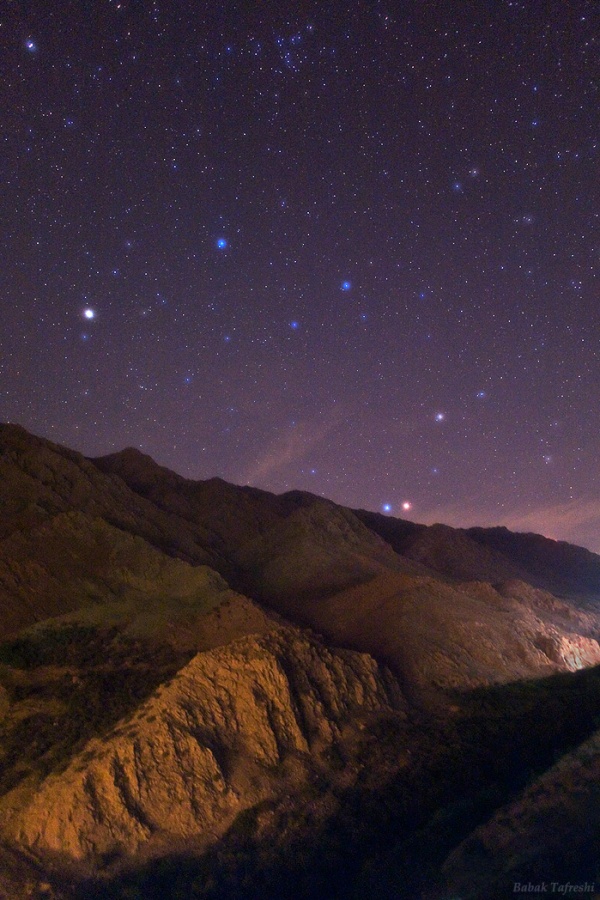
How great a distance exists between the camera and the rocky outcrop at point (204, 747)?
1451 centimetres

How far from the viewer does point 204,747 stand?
17.3 metres

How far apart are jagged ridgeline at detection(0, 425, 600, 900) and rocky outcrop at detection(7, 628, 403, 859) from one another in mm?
61

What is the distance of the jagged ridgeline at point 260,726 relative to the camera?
44.0 feet

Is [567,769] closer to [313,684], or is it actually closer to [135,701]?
[313,684]

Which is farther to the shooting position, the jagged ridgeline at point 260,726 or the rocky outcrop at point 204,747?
the rocky outcrop at point 204,747

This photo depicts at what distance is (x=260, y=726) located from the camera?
1939 centimetres

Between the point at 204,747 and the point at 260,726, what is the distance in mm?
2699

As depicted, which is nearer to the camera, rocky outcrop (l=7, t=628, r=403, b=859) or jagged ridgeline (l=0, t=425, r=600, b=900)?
jagged ridgeline (l=0, t=425, r=600, b=900)

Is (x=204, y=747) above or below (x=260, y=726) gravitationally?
below

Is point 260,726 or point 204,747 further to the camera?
point 260,726

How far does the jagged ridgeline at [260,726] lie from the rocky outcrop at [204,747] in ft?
0.20

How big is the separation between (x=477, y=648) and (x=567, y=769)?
1495cm

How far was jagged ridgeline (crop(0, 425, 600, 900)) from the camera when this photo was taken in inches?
528

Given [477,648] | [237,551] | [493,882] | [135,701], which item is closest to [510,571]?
[237,551]
